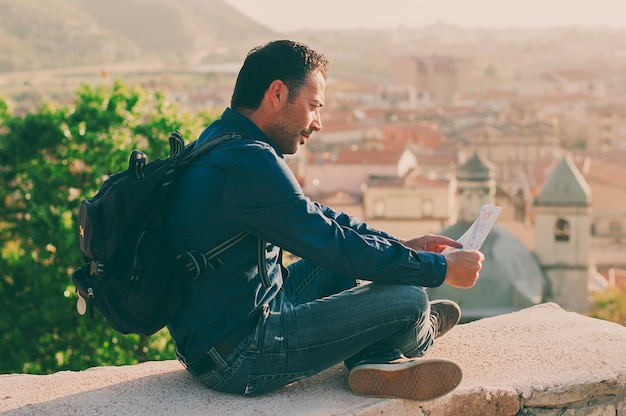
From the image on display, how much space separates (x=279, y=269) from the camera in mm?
3289

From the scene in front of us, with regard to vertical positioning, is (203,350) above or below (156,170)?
below

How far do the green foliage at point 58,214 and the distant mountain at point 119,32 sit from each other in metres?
85.6

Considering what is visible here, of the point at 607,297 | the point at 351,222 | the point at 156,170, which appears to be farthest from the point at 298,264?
the point at 607,297

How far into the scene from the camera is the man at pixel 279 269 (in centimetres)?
305

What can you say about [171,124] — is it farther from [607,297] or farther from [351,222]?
[607,297]

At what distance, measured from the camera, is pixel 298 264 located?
145 inches

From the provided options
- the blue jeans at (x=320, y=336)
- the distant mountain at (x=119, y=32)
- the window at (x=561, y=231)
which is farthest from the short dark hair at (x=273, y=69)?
the distant mountain at (x=119, y=32)

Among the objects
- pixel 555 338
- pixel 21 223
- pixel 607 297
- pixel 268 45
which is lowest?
pixel 607 297

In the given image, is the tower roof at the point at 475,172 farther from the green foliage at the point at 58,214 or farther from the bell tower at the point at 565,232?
the green foliage at the point at 58,214

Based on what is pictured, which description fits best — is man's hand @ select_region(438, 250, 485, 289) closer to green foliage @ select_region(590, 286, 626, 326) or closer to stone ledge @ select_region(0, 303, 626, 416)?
stone ledge @ select_region(0, 303, 626, 416)

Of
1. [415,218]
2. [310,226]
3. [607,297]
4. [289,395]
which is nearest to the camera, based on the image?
[310,226]

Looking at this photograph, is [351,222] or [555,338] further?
[555,338]

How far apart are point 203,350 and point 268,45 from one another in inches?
38.3

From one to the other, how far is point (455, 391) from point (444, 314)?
495 millimetres
